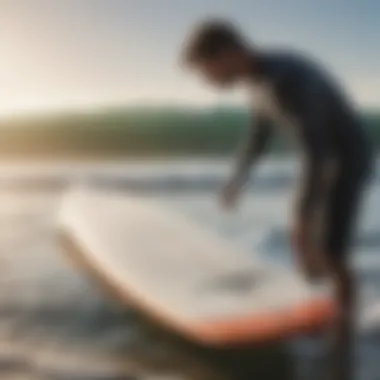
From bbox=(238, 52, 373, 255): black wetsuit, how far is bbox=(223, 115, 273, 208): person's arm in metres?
0.03

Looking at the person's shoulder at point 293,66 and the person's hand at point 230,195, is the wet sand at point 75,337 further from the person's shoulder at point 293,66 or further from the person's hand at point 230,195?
the person's shoulder at point 293,66

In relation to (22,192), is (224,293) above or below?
below

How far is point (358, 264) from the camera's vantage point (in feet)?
3.74

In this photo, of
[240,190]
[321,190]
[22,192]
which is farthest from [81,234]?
[321,190]

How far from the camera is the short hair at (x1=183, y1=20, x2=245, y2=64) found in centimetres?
116

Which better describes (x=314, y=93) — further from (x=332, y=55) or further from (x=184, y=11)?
(x=184, y=11)

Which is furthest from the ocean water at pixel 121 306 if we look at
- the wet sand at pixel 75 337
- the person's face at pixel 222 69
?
the person's face at pixel 222 69

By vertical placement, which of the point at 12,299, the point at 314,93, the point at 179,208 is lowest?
the point at 12,299

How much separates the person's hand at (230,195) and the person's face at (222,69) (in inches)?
5.4

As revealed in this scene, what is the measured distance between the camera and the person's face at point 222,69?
3.80ft

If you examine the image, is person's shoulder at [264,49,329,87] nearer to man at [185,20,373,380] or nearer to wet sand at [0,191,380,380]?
man at [185,20,373,380]

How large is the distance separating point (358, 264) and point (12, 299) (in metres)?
0.47

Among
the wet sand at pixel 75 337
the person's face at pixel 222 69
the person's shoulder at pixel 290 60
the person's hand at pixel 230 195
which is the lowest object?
the wet sand at pixel 75 337

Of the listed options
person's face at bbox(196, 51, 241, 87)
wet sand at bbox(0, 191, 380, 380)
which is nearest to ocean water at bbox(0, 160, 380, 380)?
wet sand at bbox(0, 191, 380, 380)
